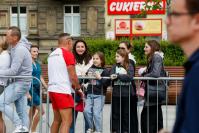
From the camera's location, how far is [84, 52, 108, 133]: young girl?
9.89 meters

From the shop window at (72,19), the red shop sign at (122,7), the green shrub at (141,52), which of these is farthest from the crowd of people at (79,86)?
the red shop sign at (122,7)

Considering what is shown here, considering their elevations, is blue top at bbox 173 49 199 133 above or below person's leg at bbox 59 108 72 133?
above

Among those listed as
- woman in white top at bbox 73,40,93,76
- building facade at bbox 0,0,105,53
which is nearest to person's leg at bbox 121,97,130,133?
woman in white top at bbox 73,40,93,76

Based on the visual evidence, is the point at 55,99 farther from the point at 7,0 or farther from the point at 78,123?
the point at 7,0

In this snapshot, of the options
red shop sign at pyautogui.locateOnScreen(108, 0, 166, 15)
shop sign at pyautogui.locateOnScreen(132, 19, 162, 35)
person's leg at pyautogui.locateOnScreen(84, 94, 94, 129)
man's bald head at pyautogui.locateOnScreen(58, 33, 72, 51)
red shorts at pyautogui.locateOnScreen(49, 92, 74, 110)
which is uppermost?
red shop sign at pyautogui.locateOnScreen(108, 0, 166, 15)

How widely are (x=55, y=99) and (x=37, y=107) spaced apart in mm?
2202

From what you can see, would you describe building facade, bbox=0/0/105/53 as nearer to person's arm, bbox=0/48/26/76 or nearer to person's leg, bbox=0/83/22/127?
person's leg, bbox=0/83/22/127

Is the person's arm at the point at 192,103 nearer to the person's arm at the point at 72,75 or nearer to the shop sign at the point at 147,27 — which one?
the person's arm at the point at 72,75

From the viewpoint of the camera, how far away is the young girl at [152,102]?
959cm

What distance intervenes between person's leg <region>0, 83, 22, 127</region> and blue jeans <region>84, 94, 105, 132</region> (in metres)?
1.08

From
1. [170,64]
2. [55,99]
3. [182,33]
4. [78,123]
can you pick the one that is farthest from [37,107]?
[170,64]

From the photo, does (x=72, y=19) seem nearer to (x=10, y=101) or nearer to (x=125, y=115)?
(x=10, y=101)

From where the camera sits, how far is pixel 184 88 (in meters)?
2.80

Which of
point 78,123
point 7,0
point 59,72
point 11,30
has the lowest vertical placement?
point 78,123
